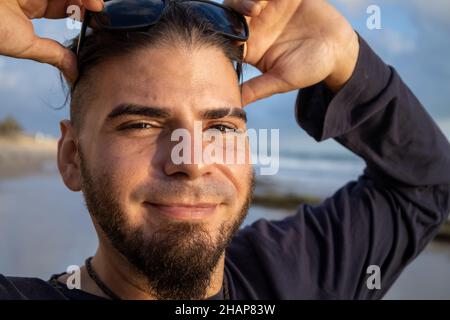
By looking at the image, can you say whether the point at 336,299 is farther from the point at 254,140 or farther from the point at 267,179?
the point at 267,179

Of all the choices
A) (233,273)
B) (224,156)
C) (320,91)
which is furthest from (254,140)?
(233,273)

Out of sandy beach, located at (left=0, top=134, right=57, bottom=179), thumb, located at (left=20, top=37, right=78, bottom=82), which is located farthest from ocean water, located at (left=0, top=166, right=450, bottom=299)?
thumb, located at (left=20, top=37, right=78, bottom=82)

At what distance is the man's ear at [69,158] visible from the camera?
7.23 ft

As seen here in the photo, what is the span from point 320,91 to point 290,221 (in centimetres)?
76

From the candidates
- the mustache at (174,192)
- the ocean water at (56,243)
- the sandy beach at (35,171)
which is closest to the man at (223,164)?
the mustache at (174,192)

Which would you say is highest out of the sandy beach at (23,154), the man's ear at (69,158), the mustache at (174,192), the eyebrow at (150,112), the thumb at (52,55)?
the sandy beach at (23,154)

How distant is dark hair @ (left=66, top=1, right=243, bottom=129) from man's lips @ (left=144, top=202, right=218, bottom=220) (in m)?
0.61

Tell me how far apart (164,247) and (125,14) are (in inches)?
40.3

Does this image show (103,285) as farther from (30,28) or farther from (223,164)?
(30,28)

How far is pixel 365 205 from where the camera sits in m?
2.57

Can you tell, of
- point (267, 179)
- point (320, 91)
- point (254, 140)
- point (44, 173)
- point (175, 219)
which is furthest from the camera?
point (267, 179)

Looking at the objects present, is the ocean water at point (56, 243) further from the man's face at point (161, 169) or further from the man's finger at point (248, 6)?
the man's finger at point (248, 6)

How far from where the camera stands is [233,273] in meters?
2.27

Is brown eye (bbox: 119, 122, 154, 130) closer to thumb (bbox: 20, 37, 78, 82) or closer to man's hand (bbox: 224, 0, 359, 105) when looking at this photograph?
thumb (bbox: 20, 37, 78, 82)
